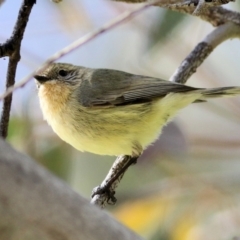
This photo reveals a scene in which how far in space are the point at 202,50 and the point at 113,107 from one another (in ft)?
1.29

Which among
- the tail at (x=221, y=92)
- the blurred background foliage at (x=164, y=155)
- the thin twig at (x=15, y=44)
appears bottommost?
the blurred background foliage at (x=164, y=155)

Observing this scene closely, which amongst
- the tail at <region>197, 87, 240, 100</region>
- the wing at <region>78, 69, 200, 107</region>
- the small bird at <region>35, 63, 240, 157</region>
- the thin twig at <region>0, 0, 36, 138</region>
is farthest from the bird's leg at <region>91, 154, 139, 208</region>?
the thin twig at <region>0, 0, 36, 138</region>

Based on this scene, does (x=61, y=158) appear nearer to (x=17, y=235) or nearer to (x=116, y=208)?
(x=116, y=208)

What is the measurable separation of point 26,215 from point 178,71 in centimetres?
124

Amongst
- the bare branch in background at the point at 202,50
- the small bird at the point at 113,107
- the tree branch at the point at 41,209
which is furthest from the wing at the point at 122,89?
the tree branch at the point at 41,209

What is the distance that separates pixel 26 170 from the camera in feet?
1.68

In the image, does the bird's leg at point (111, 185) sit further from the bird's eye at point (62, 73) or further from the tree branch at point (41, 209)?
the tree branch at point (41, 209)

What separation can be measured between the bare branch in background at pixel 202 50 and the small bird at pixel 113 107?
0.40 ft

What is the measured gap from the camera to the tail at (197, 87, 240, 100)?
1.52m

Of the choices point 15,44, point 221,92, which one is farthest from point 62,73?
point 15,44

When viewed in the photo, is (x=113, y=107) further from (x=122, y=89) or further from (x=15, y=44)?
(x=15, y=44)

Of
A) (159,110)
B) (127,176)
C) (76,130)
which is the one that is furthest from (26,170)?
(127,176)

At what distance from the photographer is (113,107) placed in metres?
1.51

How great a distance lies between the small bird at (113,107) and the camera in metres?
1.45
